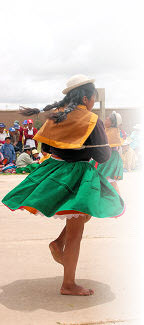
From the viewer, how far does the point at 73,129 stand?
11.9ft

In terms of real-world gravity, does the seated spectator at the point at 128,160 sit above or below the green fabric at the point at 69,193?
below

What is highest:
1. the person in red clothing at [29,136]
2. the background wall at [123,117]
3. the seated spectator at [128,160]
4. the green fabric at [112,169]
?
the green fabric at [112,169]

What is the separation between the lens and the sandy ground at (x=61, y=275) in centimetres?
317

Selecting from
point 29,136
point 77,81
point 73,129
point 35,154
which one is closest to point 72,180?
point 73,129

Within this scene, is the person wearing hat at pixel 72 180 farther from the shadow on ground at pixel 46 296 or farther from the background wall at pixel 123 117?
the background wall at pixel 123 117

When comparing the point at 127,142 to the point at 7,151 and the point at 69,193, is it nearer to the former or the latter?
the point at 7,151

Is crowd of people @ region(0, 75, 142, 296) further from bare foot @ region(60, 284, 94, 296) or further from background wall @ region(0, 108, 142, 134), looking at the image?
background wall @ region(0, 108, 142, 134)

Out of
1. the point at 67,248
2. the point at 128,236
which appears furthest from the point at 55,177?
the point at 128,236

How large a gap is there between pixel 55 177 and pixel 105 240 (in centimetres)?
181

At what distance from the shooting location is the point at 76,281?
3.84m

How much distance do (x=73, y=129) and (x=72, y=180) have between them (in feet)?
1.27

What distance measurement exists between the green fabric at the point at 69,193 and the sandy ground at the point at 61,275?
1.99 ft

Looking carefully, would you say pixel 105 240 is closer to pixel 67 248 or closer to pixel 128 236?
pixel 128 236

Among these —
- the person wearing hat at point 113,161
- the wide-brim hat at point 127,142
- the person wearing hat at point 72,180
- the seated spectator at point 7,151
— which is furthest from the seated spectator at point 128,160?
the person wearing hat at point 72,180
